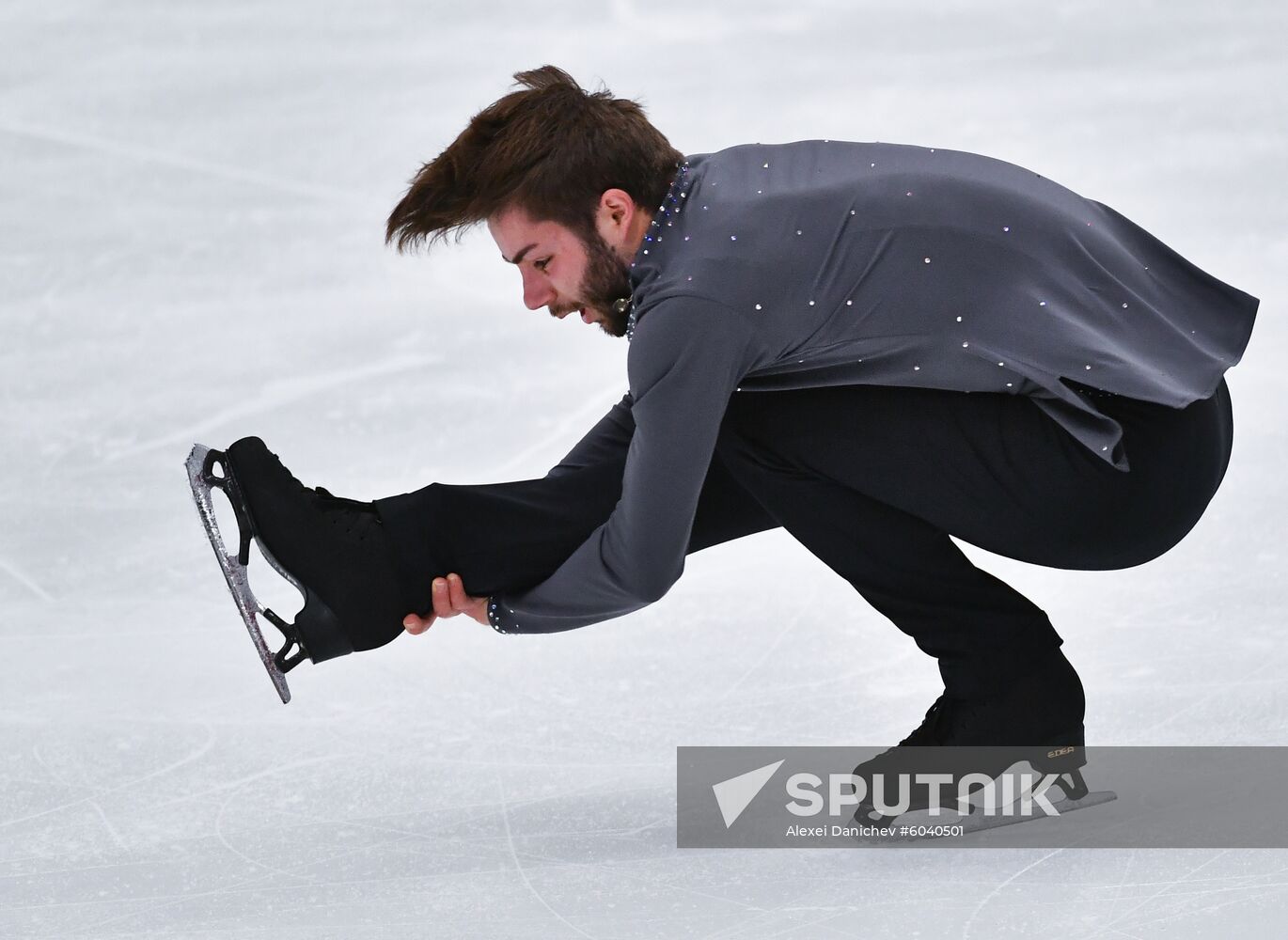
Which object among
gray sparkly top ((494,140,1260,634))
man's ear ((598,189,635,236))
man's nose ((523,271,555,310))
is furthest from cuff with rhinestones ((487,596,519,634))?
man's ear ((598,189,635,236))

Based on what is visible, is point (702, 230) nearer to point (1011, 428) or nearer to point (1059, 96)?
point (1011, 428)

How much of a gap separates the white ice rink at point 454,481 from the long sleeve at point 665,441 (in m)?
0.31

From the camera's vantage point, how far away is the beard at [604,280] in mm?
1480

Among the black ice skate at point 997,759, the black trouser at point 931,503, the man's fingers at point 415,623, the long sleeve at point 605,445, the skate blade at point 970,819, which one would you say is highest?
the long sleeve at point 605,445

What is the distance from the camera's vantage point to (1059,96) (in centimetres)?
455

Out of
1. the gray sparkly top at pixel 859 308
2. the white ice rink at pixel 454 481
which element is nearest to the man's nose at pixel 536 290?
the gray sparkly top at pixel 859 308

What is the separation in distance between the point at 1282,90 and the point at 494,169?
146 inches

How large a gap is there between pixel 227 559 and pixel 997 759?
2.78ft

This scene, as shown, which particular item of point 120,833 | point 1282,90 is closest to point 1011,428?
point 120,833

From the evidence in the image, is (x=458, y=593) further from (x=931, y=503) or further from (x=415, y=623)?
(x=931, y=503)

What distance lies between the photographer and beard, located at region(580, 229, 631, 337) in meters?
1.48

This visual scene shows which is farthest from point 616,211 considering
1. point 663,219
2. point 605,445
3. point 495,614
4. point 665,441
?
point 495,614

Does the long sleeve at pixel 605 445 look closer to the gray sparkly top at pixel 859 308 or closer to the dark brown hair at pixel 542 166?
the gray sparkly top at pixel 859 308

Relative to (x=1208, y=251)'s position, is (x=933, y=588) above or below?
below
